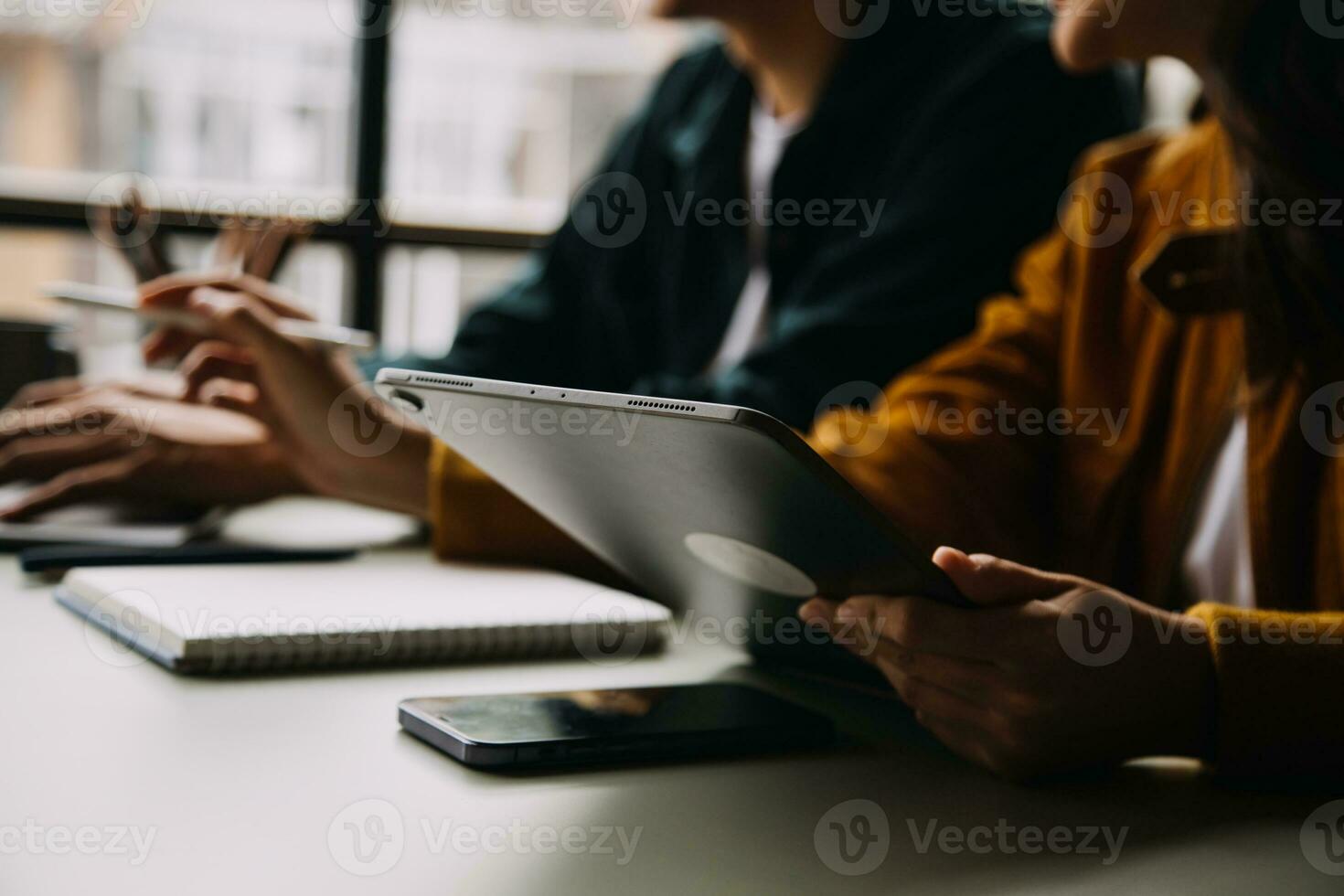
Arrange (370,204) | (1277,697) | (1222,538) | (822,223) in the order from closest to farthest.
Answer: (1277,697), (1222,538), (822,223), (370,204)

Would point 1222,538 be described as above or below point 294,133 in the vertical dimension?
below

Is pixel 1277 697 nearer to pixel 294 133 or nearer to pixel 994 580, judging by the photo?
pixel 994 580

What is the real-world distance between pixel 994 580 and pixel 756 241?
1.08 m

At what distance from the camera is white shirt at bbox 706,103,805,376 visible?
1505 millimetres

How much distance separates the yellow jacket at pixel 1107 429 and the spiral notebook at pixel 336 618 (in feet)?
0.51

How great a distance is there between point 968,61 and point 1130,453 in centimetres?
53

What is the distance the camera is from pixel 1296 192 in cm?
83

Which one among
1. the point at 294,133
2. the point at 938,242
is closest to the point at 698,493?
the point at 938,242

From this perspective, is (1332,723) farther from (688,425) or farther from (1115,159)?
(1115,159)

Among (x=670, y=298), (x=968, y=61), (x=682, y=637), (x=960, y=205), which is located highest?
(x=968, y=61)

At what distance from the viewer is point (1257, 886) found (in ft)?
1.44

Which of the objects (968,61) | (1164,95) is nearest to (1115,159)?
(968,61)

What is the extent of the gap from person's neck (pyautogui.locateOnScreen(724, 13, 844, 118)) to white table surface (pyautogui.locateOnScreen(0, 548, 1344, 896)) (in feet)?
3.67

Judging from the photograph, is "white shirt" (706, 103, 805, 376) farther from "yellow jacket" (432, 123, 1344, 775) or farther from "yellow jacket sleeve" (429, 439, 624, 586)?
"yellow jacket sleeve" (429, 439, 624, 586)
